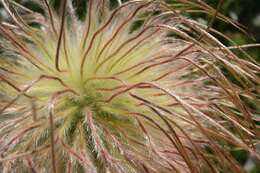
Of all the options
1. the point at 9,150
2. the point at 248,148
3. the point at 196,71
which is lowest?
the point at 248,148

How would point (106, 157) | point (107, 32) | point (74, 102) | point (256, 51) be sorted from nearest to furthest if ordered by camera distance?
1. point (106, 157)
2. point (74, 102)
3. point (107, 32)
4. point (256, 51)

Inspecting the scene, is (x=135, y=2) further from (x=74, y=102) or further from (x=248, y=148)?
(x=248, y=148)

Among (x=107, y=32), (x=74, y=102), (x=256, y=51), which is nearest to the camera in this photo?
(x=74, y=102)

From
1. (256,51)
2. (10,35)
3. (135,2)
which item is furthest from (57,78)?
(256,51)

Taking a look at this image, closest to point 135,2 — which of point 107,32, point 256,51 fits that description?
point 107,32

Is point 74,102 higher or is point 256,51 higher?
point 256,51

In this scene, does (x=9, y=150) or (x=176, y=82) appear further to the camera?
(x=176, y=82)
